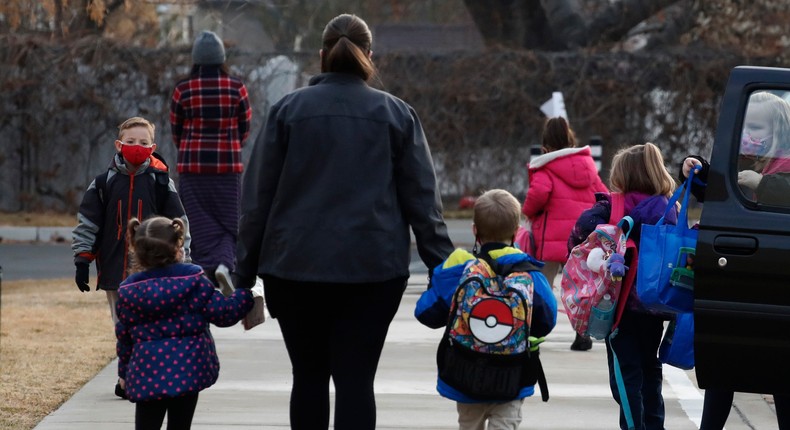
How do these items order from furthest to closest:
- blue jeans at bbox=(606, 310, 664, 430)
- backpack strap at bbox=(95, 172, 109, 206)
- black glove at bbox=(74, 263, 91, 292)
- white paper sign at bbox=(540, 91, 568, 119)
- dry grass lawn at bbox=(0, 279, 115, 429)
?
white paper sign at bbox=(540, 91, 568, 119), dry grass lawn at bbox=(0, 279, 115, 429), backpack strap at bbox=(95, 172, 109, 206), black glove at bbox=(74, 263, 91, 292), blue jeans at bbox=(606, 310, 664, 430)

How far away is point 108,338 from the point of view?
31.1 ft

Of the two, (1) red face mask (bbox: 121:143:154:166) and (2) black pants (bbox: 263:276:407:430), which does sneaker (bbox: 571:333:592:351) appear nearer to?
(1) red face mask (bbox: 121:143:154:166)

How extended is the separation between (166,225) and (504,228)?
126 centimetres

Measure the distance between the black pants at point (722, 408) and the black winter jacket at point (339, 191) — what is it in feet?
4.95

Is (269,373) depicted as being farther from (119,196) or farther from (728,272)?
(728,272)

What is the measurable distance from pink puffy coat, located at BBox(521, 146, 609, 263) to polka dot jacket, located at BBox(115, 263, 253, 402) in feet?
13.0

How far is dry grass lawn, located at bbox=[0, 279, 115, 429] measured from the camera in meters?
7.13

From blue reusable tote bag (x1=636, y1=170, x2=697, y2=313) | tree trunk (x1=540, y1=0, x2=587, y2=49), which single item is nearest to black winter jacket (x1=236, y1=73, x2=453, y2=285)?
blue reusable tote bag (x1=636, y1=170, x2=697, y2=313)

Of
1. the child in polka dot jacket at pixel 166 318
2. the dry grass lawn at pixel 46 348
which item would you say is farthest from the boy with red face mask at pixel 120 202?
the child in polka dot jacket at pixel 166 318

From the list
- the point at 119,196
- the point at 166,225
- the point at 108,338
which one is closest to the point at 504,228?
the point at 166,225

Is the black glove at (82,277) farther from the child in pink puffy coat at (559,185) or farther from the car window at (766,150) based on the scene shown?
the child in pink puffy coat at (559,185)

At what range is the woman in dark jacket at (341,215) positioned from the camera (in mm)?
4816

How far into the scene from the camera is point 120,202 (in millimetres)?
6809

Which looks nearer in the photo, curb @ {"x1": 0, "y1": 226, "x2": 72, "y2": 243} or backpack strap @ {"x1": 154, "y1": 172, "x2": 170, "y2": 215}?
backpack strap @ {"x1": 154, "y1": 172, "x2": 170, "y2": 215}
